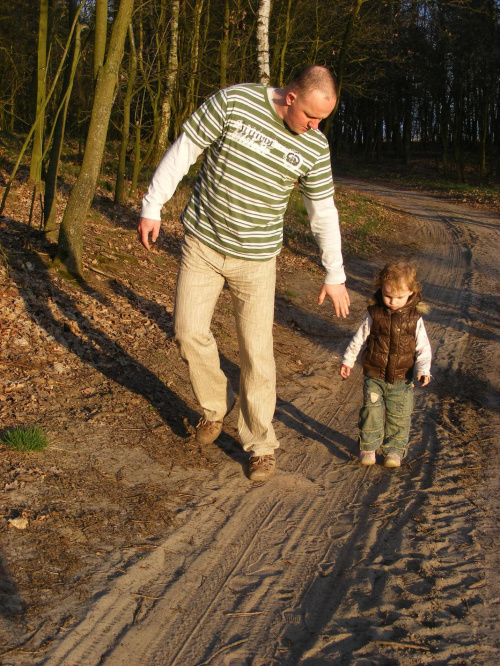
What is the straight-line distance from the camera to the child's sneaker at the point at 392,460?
4766 mm

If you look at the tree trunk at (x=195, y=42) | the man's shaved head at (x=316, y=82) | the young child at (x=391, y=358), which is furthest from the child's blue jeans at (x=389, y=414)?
the tree trunk at (x=195, y=42)

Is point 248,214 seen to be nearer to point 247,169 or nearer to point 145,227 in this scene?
point 247,169

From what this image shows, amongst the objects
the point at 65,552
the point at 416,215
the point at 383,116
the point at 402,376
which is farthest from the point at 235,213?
the point at 383,116

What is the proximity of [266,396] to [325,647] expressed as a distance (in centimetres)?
184

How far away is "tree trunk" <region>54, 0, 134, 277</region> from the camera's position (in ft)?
23.9

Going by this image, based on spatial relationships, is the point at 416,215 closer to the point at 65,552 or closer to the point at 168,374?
the point at 168,374

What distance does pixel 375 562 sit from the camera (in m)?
3.55

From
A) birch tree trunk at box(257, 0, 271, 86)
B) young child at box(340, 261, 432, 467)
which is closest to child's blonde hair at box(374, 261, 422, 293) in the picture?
young child at box(340, 261, 432, 467)

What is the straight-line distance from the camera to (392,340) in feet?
15.3

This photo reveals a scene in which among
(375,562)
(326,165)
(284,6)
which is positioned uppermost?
(284,6)

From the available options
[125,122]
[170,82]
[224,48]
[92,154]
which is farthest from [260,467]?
[224,48]

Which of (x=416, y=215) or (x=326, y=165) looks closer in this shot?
(x=326, y=165)

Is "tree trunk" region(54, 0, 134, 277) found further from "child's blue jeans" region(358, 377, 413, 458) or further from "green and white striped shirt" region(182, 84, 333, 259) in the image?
"child's blue jeans" region(358, 377, 413, 458)

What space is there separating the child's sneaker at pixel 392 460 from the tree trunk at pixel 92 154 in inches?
177
